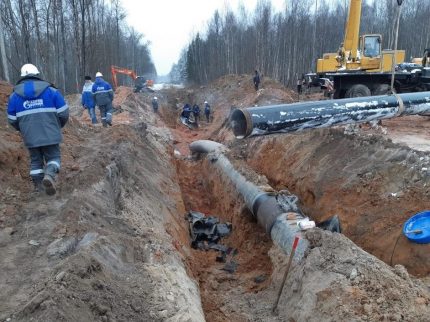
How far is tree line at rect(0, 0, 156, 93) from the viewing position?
2084cm

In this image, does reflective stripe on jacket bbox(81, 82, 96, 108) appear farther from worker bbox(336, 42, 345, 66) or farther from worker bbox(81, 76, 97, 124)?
worker bbox(336, 42, 345, 66)

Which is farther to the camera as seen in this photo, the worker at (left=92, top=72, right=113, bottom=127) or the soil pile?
the worker at (left=92, top=72, right=113, bottom=127)

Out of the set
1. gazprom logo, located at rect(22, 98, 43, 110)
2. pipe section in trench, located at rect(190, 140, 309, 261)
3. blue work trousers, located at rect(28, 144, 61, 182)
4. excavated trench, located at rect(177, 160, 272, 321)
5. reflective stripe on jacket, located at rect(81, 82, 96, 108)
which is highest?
gazprom logo, located at rect(22, 98, 43, 110)

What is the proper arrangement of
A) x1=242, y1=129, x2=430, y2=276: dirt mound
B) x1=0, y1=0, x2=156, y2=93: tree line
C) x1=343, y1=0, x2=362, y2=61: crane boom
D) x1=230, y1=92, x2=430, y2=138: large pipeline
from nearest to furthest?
x1=230, y1=92, x2=430, y2=138: large pipeline → x1=242, y1=129, x2=430, y2=276: dirt mound → x1=343, y1=0, x2=362, y2=61: crane boom → x1=0, y1=0, x2=156, y2=93: tree line

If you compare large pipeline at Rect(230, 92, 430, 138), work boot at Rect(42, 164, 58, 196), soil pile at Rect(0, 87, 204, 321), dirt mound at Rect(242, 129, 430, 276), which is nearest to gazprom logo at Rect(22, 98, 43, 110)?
work boot at Rect(42, 164, 58, 196)

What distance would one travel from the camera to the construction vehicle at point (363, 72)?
15.0 meters

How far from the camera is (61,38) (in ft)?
100

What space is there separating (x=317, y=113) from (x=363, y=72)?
10406 mm

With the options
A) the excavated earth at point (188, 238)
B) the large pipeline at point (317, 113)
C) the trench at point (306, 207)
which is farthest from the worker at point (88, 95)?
the large pipeline at point (317, 113)

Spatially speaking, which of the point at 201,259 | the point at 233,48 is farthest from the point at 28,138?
the point at 233,48

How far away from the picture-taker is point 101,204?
6164 mm

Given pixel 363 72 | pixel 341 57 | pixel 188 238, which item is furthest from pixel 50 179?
pixel 341 57

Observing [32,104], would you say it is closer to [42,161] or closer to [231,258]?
[42,161]

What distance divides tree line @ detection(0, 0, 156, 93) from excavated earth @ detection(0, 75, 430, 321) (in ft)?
24.7
